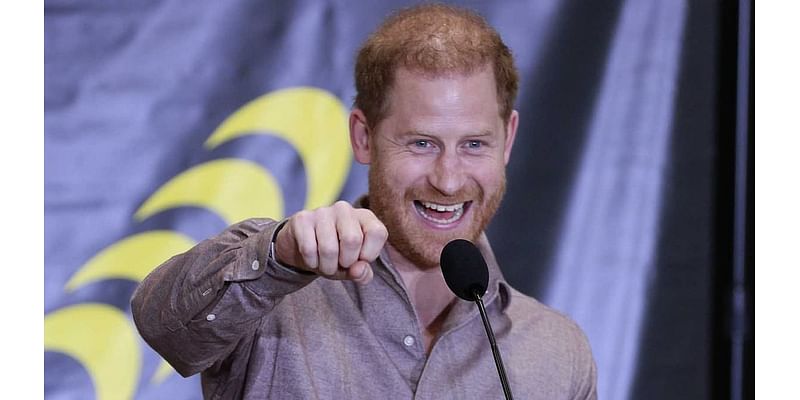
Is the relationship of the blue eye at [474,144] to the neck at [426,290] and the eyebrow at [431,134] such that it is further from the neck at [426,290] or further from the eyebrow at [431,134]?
the neck at [426,290]

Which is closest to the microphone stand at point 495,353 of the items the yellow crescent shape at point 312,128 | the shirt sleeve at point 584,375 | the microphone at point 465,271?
the microphone at point 465,271

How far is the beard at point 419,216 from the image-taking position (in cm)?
185

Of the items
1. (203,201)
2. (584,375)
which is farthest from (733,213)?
(203,201)

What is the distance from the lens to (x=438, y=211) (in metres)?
1.86

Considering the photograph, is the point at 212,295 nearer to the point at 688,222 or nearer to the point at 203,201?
the point at 203,201

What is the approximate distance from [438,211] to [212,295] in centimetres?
50

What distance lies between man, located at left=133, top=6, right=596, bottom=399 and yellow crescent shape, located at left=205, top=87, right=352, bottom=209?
227mm

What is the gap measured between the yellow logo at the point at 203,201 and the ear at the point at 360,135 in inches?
9.5

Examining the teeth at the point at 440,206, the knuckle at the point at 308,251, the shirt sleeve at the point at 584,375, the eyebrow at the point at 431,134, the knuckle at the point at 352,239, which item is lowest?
the shirt sleeve at the point at 584,375
